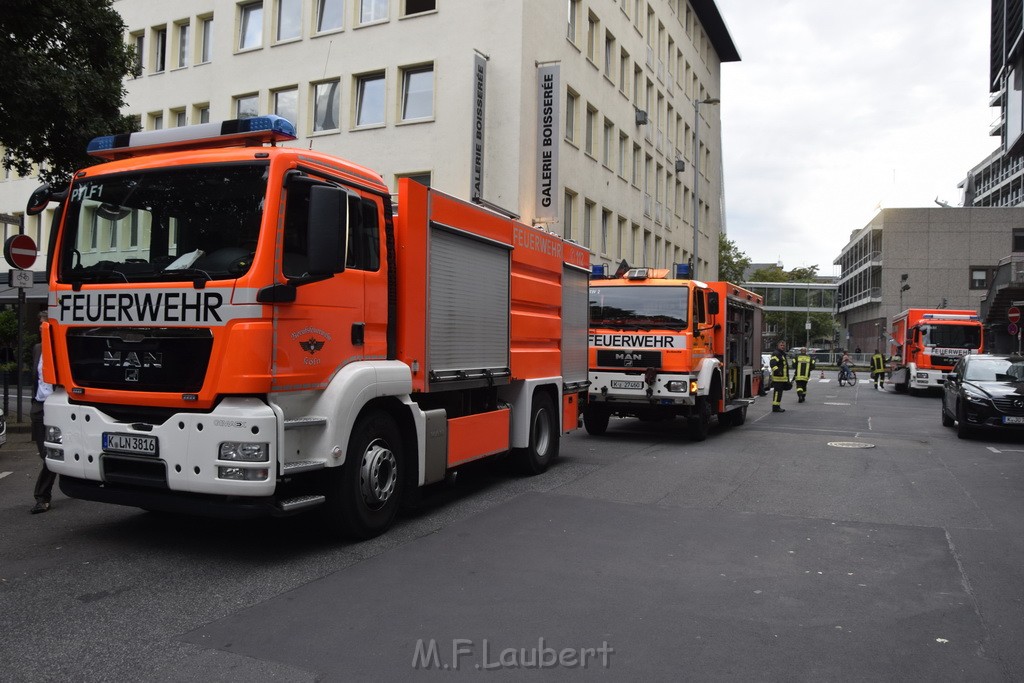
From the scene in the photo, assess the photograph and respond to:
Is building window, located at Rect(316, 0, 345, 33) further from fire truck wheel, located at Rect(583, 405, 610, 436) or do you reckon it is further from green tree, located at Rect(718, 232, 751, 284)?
green tree, located at Rect(718, 232, 751, 284)

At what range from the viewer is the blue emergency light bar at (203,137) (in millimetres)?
5949

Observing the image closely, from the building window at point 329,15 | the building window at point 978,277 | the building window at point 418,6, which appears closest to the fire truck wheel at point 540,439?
the building window at point 418,6

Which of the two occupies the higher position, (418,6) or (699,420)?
(418,6)

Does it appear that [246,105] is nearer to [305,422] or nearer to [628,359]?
[628,359]

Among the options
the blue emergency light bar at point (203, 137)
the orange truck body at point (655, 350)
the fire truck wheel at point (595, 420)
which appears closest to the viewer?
the blue emergency light bar at point (203, 137)

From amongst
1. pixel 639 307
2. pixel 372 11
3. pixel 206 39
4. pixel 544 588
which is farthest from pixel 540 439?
pixel 206 39

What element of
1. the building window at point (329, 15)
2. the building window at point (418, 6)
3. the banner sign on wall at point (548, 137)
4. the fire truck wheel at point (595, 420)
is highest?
the building window at point (329, 15)

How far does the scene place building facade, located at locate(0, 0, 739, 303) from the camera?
23.0m

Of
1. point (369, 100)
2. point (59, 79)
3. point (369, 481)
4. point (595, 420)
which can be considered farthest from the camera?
point (369, 100)

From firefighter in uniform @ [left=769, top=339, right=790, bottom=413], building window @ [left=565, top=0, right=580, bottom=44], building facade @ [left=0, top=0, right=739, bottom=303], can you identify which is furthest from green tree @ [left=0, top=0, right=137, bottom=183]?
building window @ [left=565, top=0, right=580, bottom=44]

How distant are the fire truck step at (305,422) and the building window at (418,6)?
20.6m

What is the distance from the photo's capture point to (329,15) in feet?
85.0

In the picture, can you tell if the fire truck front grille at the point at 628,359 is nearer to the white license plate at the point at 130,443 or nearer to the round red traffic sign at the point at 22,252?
the round red traffic sign at the point at 22,252

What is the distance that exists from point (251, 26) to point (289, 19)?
5.94 ft
